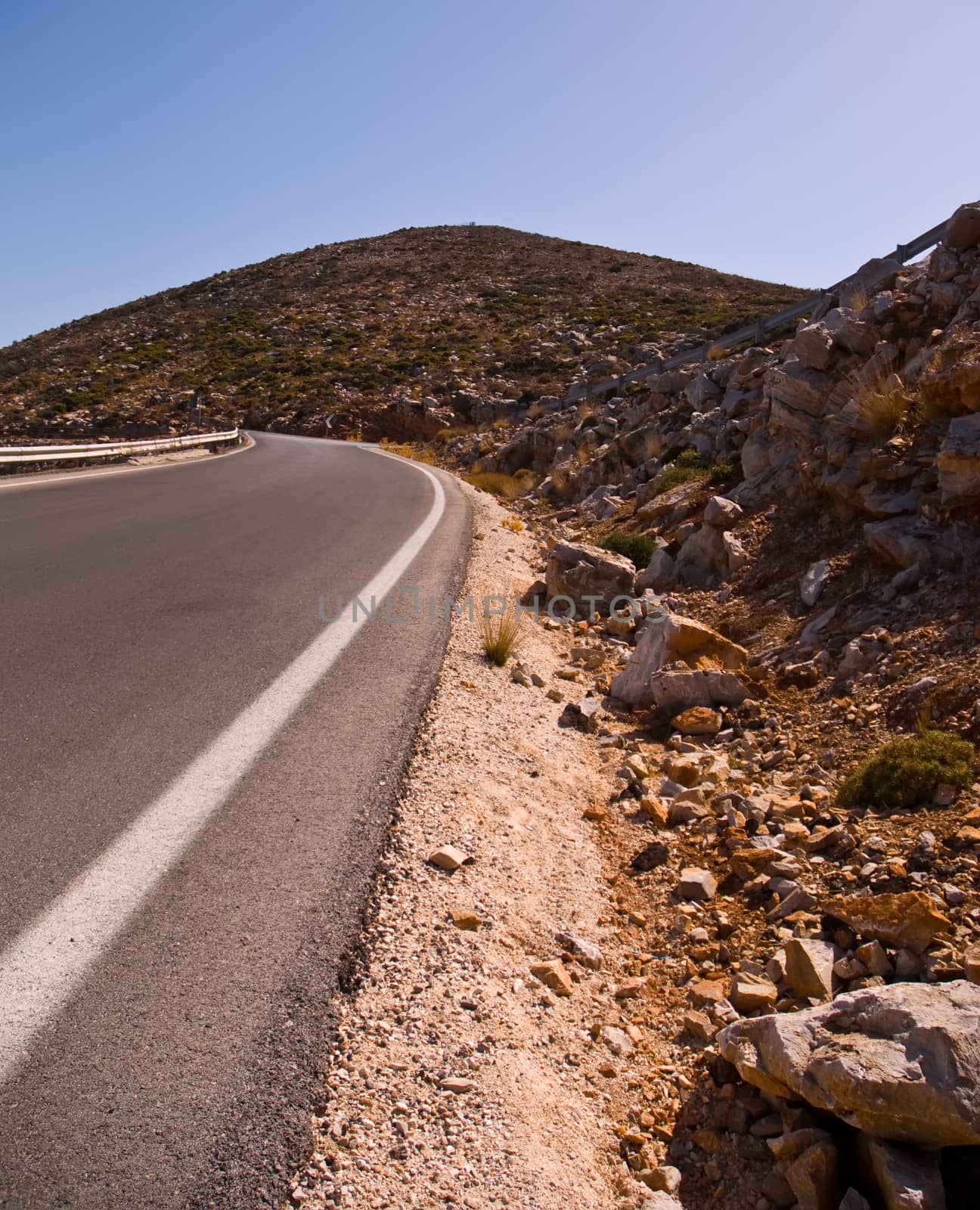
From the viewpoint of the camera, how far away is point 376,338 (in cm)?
5459

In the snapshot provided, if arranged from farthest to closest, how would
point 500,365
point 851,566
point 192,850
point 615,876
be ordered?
point 500,365, point 851,566, point 615,876, point 192,850

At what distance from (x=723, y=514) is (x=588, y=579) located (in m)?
1.60

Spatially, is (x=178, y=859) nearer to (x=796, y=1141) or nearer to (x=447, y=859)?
(x=447, y=859)

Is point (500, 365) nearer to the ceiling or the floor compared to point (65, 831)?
nearer to the ceiling

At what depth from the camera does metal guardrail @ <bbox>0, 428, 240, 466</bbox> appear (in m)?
16.7

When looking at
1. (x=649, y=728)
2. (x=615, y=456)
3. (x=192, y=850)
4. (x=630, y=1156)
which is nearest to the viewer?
(x=630, y=1156)

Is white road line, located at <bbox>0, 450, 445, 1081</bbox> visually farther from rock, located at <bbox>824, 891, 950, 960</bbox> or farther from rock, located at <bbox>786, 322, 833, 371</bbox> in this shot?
rock, located at <bbox>786, 322, 833, 371</bbox>

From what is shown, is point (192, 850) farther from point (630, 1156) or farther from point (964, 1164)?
point (964, 1164)

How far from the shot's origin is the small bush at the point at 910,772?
4309 mm

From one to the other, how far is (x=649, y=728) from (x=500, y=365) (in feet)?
135

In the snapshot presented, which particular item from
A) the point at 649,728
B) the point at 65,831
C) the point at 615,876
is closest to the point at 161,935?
the point at 65,831

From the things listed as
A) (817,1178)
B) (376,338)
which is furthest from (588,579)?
(376,338)

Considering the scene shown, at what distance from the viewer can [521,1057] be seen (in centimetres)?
275

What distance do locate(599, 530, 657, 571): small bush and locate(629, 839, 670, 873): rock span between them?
5.98 meters
